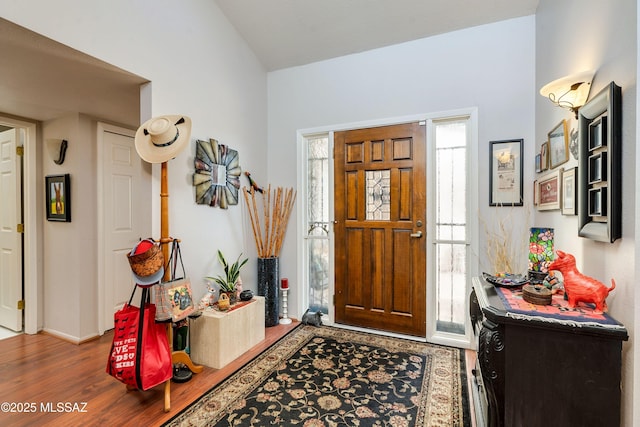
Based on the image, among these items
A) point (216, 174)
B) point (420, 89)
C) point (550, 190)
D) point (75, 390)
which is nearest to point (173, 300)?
point (75, 390)

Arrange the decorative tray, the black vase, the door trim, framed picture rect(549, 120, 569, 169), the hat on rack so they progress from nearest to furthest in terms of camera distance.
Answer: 1. the decorative tray
2. framed picture rect(549, 120, 569, 169)
3. the hat on rack
4. the door trim
5. the black vase

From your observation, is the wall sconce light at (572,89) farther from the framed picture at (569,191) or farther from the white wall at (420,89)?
the white wall at (420,89)

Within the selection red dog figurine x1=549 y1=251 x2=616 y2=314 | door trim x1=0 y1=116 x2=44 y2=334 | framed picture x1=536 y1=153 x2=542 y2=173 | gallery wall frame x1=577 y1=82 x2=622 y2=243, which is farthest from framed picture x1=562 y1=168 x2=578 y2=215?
door trim x1=0 y1=116 x2=44 y2=334

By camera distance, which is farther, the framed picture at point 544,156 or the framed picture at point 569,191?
the framed picture at point 544,156

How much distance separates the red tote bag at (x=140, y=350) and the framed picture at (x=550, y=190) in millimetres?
2636

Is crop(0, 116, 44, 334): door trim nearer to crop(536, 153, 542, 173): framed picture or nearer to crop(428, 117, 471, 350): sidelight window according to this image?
crop(428, 117, 471, 350): sidelight window

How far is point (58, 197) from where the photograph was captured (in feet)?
9.56

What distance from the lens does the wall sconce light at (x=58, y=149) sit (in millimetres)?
2883

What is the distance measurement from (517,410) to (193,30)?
10.8 ft

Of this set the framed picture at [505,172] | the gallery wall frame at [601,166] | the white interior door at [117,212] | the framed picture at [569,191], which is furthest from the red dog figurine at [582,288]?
the white interior door at [117,212]

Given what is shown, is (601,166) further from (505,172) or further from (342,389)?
(342,389)

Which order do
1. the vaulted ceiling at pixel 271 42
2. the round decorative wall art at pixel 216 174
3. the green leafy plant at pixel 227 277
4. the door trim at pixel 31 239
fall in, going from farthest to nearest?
1. the door trim at pixel 31 239
2. the green leafy plant at pixel 227 277
3. the round decorative wall art at pixel 216 174
4. the vaulted ceiling at pixel 271 42

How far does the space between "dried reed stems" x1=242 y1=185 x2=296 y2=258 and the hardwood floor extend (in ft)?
3.32

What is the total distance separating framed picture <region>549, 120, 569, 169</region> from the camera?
172cm
